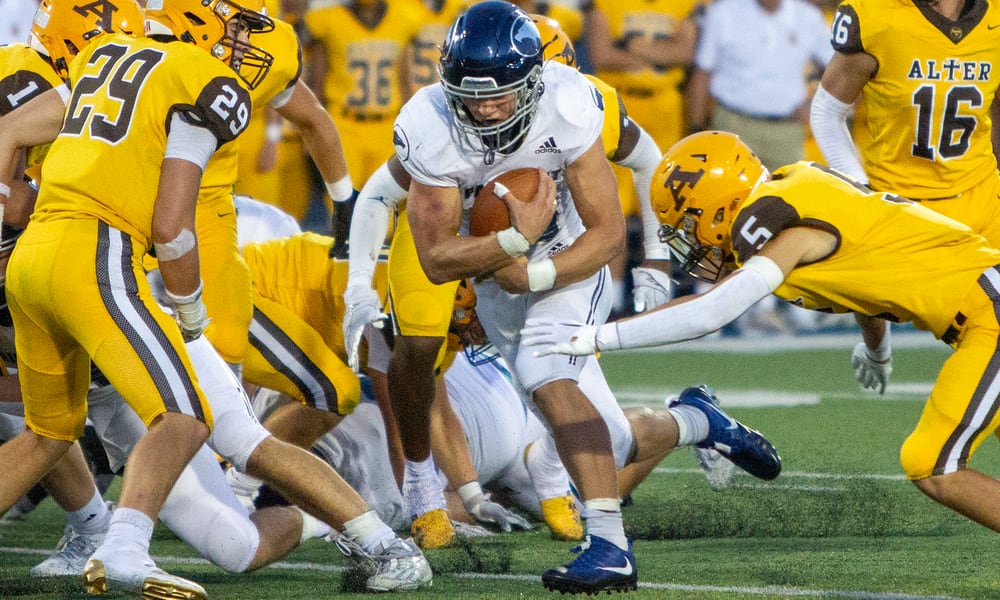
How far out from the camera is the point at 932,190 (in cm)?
498

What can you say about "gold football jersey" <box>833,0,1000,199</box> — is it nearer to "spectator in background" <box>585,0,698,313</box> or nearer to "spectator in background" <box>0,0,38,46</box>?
"spectator in background" <box>585,0,698,313</box>

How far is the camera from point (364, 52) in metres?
8.35

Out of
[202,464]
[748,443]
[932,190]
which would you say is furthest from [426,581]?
[932,190]

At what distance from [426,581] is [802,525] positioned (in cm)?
126

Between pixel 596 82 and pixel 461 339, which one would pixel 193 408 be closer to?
pixel 461 339

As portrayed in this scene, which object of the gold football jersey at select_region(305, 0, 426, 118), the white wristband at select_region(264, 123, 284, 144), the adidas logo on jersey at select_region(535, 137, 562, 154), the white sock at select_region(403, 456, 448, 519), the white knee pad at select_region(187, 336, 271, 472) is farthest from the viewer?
the white wristband at select_region(264, 123, 284, 144)

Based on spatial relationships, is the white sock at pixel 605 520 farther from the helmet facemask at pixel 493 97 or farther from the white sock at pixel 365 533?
the helmet facemask at pixel 493 97

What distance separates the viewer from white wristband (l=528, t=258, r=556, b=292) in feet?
12.4

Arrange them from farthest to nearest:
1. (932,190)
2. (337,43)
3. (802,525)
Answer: (337,43) < (932,190) < (802,525)

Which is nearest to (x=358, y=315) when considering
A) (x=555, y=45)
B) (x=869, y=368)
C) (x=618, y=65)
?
(x=555, y=45)

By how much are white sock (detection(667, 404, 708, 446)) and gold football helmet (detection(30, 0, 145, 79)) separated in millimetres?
1982

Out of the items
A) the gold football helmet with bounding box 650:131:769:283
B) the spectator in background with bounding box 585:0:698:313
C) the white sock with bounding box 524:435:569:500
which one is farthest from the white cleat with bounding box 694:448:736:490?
the spectator in background with bounding box 585:0:698:313

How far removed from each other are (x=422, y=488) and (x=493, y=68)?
141cm

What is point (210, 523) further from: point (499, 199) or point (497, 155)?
point (497, 155)
